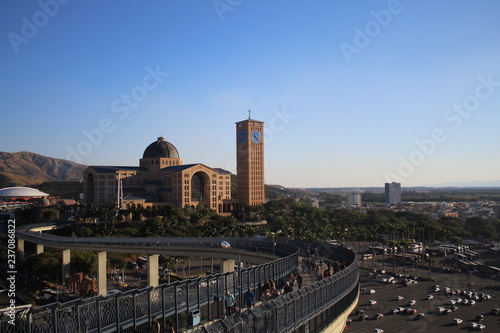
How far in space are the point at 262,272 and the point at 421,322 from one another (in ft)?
115

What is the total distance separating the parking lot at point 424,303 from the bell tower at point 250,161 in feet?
152

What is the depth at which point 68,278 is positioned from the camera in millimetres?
56906

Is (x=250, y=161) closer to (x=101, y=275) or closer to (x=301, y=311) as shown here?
(x=101, y=275)

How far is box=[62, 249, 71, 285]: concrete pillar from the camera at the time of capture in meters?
57.5

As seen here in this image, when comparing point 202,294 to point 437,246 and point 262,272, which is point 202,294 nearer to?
point 262,272

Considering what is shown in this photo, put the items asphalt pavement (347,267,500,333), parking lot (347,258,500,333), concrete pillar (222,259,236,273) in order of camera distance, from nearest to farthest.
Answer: concrete pillar (222,259,236,273) < asphalt pavement (347,267,500,333) < parking lot (347,258,500,333)

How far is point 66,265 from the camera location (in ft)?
190

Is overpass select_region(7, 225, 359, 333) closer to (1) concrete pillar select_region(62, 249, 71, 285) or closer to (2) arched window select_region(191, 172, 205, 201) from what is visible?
(1) concrete pillar select_region(62, 249, 71, 285)

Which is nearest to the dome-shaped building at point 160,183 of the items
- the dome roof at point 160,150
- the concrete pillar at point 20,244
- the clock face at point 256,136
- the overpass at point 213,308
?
the dome roof at point 160,150

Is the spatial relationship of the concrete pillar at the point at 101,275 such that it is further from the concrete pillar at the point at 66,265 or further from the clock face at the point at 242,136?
Result: the clock face at the point at 242,136

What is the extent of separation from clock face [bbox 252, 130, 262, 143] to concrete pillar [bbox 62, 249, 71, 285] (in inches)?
2720

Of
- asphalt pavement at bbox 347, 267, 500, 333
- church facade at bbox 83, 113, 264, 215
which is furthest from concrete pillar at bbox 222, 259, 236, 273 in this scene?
church facade at bbox 83, 113, 264, 215

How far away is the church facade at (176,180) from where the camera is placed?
102125mm

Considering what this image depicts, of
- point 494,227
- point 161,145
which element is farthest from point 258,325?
point 494,227
